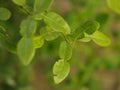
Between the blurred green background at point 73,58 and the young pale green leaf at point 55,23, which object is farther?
the blurred green background at point 73,58

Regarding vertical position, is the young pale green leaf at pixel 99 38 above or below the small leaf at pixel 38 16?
below

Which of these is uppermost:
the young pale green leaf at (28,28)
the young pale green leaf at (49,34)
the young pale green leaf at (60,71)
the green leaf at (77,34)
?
the young pale green leaf at (28,28)

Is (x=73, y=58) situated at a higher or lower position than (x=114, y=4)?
lower

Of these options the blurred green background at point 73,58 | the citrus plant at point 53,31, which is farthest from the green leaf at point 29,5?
the blurred green background at point 73,58

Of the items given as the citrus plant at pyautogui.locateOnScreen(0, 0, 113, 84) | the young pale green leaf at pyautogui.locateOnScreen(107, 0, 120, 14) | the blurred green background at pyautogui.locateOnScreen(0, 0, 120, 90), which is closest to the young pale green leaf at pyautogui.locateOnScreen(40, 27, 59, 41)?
the citrus plant at pyautogui.locateOnScreen(0, 0, 113, 84)

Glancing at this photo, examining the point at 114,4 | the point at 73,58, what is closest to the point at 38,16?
the point at 114,4

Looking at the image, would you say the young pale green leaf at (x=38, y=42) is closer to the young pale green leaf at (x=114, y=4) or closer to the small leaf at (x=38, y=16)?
the small leaf at (x=38, y=16)

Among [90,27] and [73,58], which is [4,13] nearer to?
[90,27]
